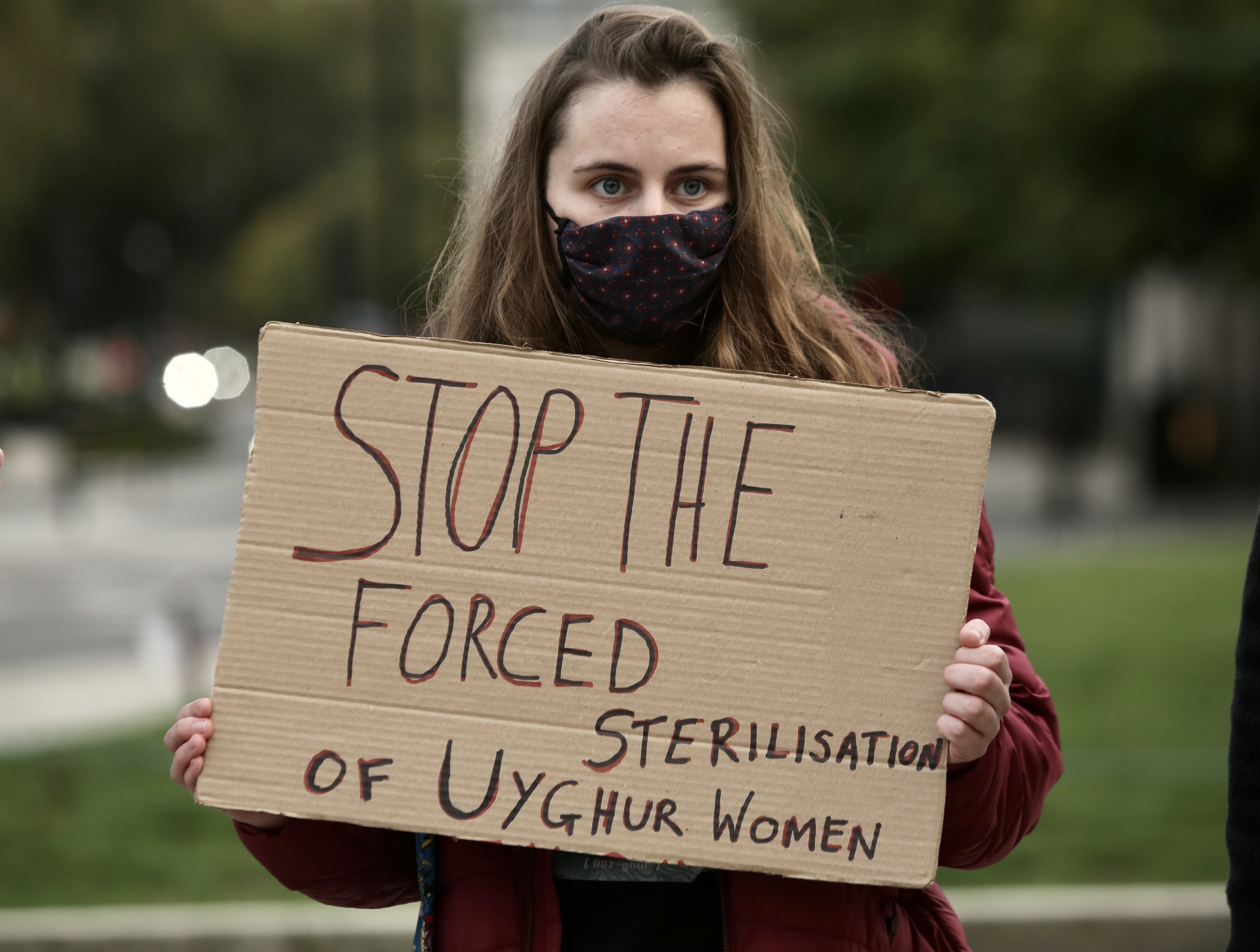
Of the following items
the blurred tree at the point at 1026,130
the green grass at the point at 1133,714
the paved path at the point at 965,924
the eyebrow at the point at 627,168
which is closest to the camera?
the eyebrow at the point at 627,168

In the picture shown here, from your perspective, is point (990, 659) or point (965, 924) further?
point (965, 924)

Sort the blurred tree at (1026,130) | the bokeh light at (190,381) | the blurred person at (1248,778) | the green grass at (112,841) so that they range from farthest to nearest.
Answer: the bokeh light at (190,381) → the blurred tree at (1026,130) → the green grass at (112,841) → the blurred person at (1248,778)

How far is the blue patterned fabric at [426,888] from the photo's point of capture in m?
1.76

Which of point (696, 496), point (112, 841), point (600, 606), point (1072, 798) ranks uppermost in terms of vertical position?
point (696, 496)

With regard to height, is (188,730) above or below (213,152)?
below

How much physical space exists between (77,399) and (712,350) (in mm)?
27754

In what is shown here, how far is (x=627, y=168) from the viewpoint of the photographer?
1876mm

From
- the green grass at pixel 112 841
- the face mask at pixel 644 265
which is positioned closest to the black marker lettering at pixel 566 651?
the face mask at pixel 644 265

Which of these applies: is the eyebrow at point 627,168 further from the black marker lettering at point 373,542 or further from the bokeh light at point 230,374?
the bokeh light at point 230,374

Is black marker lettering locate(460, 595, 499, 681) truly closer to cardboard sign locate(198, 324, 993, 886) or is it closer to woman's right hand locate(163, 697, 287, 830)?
cardboard sign locate(198, 324, 993, 886)

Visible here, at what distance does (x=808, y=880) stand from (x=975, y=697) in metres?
0.32

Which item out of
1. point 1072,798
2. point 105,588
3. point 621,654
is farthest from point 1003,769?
point 105,588

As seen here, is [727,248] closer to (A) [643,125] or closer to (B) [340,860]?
(A) [643,125]

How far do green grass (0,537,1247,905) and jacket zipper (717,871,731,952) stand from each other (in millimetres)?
2861
